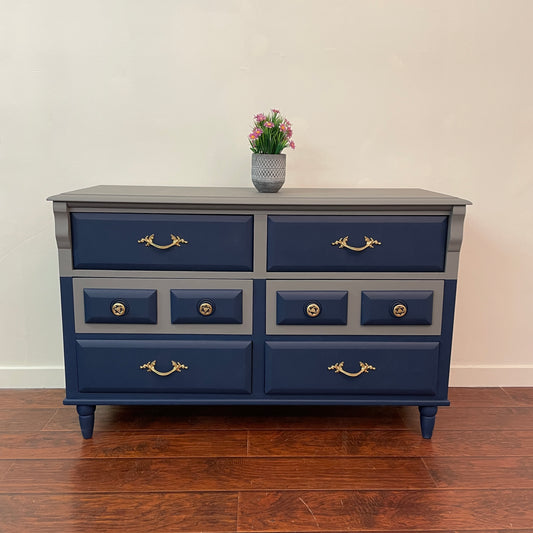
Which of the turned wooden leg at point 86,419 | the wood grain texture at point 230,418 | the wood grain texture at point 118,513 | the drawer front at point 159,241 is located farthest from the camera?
the wood grain texture at point 230,418

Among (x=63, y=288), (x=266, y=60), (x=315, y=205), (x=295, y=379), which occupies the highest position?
(x=266, y=60)

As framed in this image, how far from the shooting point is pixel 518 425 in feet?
6.87

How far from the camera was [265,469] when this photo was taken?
1776 mm

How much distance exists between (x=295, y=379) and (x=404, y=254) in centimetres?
57

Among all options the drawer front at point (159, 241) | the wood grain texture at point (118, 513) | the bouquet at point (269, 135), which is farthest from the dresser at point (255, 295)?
the wood grain texture at point (118, 513)

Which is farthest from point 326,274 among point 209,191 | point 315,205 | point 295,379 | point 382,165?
point 382,165

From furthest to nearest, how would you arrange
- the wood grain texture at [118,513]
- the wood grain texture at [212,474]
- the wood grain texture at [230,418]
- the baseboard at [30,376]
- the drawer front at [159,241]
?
the baseboard at [30,376]
the wood grain texture at [230,418]
the drawer front at [159,241]
the wood grain texture at [212,474]
the wood grain texture at [118,513]

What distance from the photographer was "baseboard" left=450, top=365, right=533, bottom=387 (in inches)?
95.9

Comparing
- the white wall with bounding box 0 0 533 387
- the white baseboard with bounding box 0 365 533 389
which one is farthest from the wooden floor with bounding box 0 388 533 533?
the white wall with bounding box 0 0 533 387

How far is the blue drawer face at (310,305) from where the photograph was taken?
72.5 inches

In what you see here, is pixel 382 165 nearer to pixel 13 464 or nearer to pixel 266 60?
pixel 266 60

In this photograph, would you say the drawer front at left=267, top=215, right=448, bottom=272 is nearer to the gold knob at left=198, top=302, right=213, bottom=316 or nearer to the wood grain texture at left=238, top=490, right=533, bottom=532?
the gold knob at left=198, top=302, right=213, bottom=316

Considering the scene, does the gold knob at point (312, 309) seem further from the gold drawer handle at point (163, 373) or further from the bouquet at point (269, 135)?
the bouquet at point (269, 135)

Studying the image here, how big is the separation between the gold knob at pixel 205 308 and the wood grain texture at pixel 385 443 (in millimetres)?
503
